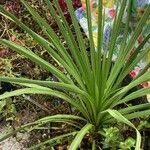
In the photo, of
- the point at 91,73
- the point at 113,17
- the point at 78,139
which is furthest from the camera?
the point at 113,17

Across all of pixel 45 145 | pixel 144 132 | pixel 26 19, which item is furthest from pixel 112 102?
pixel 26 19

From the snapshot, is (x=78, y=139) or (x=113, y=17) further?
(x=113, y=17)

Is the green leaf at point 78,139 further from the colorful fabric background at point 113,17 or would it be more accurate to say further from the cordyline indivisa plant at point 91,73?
the colorful fabric background at point 113,17

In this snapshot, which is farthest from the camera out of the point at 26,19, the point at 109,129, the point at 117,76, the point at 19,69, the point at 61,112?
the point at 26,19

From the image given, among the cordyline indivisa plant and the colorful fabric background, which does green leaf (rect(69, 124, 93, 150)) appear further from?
the colorful fabric background

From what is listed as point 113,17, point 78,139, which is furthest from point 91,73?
point 113,17

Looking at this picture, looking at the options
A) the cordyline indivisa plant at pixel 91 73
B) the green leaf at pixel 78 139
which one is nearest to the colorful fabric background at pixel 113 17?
the cordyline indivisa plant at pixel 91 73

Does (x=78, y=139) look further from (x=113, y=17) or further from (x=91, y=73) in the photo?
(x=113, y=17)

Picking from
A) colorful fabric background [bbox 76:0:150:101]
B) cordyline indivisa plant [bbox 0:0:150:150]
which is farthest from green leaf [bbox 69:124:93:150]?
colorful fabric background [bbox 76:0:150:101]

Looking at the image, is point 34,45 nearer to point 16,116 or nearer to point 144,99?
point 16,116

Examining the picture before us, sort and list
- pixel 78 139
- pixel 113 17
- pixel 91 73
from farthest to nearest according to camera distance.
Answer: pixel 113 17, pixel 91 73, pixel 78 139

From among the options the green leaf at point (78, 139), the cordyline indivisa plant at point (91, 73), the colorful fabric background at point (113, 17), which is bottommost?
the green leaf at point (78, 139)
